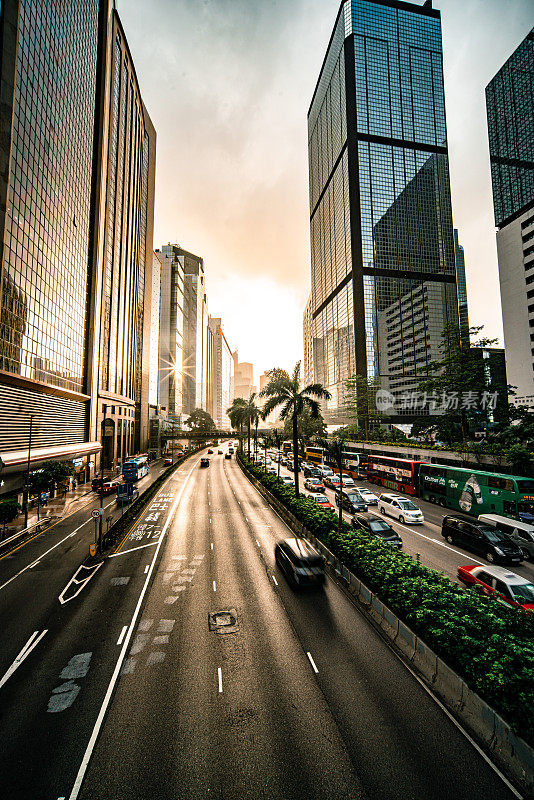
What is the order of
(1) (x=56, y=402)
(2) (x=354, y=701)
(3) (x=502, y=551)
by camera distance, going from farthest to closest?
1. (1) (x=56, y=402)
2. (3) (x=502, y=551)
3. (2) (x=354, y=701)

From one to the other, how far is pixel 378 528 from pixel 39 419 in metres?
39.3

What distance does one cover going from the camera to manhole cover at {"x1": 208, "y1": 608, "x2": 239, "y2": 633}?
13.2 meters

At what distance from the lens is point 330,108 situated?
13100 centimetres

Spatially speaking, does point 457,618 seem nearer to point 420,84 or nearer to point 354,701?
point 354,701

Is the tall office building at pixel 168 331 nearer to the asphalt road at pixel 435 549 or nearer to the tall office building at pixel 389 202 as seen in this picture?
the tall office building at pixel 389 202

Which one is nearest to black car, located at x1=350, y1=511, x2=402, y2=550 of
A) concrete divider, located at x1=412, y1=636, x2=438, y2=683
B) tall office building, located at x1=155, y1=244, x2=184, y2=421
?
concrete divider, located at x1=412, y1=636, x2=438, y2=683

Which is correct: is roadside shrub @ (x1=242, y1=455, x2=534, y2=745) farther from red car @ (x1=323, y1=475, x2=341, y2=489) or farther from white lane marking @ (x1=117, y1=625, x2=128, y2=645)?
red car @ (x1=323, y1=475, x2=341, y2=489)

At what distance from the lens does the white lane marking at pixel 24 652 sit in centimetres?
1077

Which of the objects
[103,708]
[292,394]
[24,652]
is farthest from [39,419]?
[103,708]

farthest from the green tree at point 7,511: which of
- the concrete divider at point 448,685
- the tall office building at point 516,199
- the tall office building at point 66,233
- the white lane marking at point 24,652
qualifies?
the tall office building at point 516,199

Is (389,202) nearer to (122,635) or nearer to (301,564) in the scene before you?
(301,564)

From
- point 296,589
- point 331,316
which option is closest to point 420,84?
point 331,316

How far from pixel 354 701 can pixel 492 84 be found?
190 meters

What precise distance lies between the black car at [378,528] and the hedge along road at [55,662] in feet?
46.7
